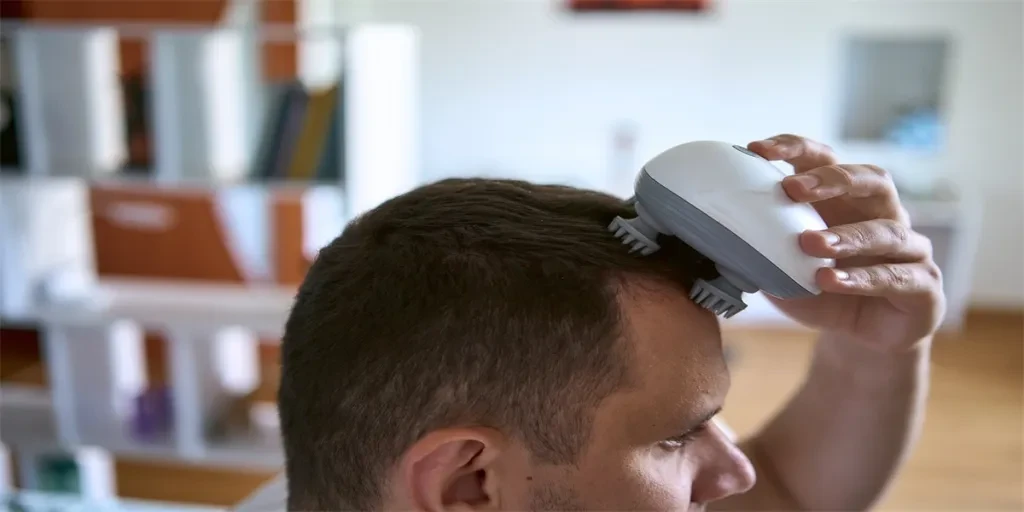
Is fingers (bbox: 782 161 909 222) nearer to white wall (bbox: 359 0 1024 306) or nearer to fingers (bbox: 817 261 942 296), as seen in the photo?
fingers (bbox: 817 261 942 296)

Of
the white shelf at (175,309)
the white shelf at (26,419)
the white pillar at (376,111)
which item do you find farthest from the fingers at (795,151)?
the white shelf at (26,419)

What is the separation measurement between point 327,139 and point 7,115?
97 centimetres

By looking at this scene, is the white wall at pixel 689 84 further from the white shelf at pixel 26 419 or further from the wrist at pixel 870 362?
the wrist at pixel 870 362

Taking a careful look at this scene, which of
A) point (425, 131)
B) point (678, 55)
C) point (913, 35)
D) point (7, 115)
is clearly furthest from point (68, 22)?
point (913, 35)

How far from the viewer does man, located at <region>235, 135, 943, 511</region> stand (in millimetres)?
668

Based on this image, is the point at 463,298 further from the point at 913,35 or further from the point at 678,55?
the point at 913,35

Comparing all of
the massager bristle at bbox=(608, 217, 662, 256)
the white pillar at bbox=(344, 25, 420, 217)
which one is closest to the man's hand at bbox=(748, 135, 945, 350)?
the massager bristle at bbox=(608, 217, 662, 256)

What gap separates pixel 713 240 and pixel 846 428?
1.43ft

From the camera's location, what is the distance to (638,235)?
27.0 inches

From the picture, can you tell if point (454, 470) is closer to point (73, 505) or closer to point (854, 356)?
point (854, 356)

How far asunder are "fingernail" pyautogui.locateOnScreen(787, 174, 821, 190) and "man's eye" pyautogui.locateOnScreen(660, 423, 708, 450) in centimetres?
A: 22

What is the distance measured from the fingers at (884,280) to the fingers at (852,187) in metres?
0.05

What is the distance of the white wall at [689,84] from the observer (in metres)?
4.04

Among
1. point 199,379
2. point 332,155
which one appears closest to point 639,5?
point 332,155
